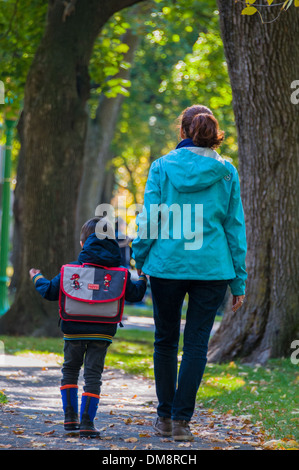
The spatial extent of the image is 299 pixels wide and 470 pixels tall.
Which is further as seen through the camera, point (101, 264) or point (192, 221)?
point (101, 264)

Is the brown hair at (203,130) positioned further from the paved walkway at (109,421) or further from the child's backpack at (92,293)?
the paved walkway at (109,421)

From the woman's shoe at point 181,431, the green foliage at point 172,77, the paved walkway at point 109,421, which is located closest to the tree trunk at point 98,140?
the green foliage at point 172,77

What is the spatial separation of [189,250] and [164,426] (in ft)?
3.89

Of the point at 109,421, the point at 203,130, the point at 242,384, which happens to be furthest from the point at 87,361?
the point at 242,384

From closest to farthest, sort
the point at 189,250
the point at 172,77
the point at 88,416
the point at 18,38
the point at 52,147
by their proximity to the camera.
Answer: the point at 189,250
the point at 88,416
the point at 52,147
the point at 18,38
the point at 172,77

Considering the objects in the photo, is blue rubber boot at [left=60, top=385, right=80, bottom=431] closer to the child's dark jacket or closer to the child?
the child

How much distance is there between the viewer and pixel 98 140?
19.1 m

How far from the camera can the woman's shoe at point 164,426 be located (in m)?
4.88

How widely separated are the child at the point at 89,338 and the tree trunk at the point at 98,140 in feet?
45.2

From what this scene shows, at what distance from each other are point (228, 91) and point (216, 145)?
50.5 feet

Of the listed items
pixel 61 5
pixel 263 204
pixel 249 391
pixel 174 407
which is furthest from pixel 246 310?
pixel 61 5

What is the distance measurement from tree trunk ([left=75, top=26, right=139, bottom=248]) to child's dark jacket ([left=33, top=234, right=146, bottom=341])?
543 inches

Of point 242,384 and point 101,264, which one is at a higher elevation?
point 101,264

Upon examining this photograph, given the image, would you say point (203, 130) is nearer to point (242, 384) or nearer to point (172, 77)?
point (242, 384)
